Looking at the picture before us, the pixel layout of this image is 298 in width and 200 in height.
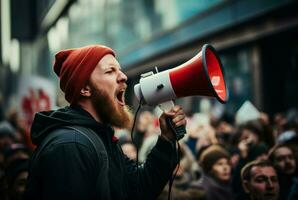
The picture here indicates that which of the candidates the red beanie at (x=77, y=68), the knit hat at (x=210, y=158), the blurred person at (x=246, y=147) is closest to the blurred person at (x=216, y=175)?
the knit hat at (x=210, y=158)

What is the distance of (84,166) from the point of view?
2.38m

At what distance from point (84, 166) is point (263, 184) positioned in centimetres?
227

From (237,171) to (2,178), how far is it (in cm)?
215

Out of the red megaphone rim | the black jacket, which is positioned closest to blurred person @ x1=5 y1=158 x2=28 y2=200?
the black jacket

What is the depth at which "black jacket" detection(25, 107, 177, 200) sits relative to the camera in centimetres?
235

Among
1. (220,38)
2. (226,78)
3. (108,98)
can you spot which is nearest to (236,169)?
(108,98)

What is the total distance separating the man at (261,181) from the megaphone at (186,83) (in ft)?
5.45

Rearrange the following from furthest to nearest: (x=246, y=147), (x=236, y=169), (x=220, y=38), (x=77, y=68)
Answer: (x=220, y=38) < (x=246, y=147) < (x=236, y=169) < (x=77, y=68)

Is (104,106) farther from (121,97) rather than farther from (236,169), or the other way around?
(236,169)

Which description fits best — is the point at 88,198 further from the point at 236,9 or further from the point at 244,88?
the point at 244,88

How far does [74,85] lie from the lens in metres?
2.66

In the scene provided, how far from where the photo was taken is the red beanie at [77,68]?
267 centimetres

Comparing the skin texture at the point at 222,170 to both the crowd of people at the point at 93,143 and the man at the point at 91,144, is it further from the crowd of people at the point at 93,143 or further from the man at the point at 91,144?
the man at the point at 91,144

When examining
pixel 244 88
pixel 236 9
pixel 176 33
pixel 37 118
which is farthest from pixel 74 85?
pixel 176 33
